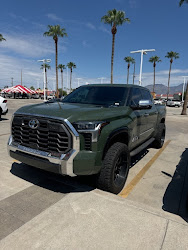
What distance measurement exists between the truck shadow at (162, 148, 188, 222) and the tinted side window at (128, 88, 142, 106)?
1.76 metres

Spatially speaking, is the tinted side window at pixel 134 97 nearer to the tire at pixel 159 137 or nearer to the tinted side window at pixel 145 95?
the tinted side window at pixel 145 95

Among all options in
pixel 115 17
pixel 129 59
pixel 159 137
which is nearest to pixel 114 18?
pixel 115 17

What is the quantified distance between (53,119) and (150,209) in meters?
1.85

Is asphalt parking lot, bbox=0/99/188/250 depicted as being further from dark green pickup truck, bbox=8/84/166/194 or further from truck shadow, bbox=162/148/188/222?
dark green pickup truck, bbox=8/84/166/194

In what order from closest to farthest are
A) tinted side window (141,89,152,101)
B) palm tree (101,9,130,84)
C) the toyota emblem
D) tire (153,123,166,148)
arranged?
the toyota emblem
tinted side window (141,89,152,101)
tire (153,123,166,148)
palm tree (101,9,130,84)

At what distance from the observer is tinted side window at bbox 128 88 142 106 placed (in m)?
3.86

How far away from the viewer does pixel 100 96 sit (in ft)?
13.1

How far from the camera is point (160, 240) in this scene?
6.73 feet

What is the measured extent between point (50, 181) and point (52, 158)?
100cm

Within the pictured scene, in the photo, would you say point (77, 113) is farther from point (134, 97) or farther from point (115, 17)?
point (115, 17)

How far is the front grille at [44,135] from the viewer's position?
2555 millimetres

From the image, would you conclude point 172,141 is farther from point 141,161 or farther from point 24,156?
point 24,156

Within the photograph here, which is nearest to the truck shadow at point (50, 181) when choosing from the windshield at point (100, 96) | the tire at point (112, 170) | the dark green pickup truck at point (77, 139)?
the tire at point (112, 170)

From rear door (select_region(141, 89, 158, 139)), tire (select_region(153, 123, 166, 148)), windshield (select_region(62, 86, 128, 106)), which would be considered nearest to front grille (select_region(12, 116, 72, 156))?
windshield (select_region(62, 86, 128, 106))
